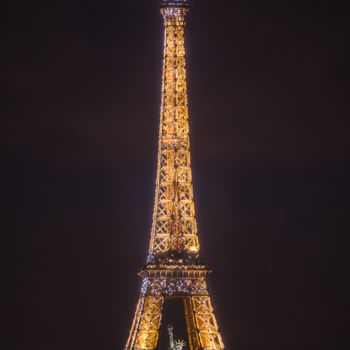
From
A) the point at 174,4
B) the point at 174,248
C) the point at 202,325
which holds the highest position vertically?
the point at 174,4

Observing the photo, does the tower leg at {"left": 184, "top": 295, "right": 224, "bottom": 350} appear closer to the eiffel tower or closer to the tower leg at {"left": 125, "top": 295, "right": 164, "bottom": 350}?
the eiffel tower

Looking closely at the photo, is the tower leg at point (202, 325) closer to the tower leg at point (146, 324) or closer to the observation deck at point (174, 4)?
the tower leg at point (146, 324)

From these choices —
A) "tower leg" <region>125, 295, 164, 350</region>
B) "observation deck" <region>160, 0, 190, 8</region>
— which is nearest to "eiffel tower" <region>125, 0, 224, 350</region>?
"tower leg" <region>125, 295, 164, 350</region>

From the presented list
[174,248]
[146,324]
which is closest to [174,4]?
[174,248]

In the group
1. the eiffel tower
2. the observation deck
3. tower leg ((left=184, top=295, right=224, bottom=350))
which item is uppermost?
the observation deck

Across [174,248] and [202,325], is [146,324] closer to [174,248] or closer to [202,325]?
[202,325]

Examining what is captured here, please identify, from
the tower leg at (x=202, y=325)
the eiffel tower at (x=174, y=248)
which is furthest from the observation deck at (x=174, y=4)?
the tower leg at (x=202, y=325)

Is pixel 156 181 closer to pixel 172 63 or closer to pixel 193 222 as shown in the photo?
pixel 193 222
